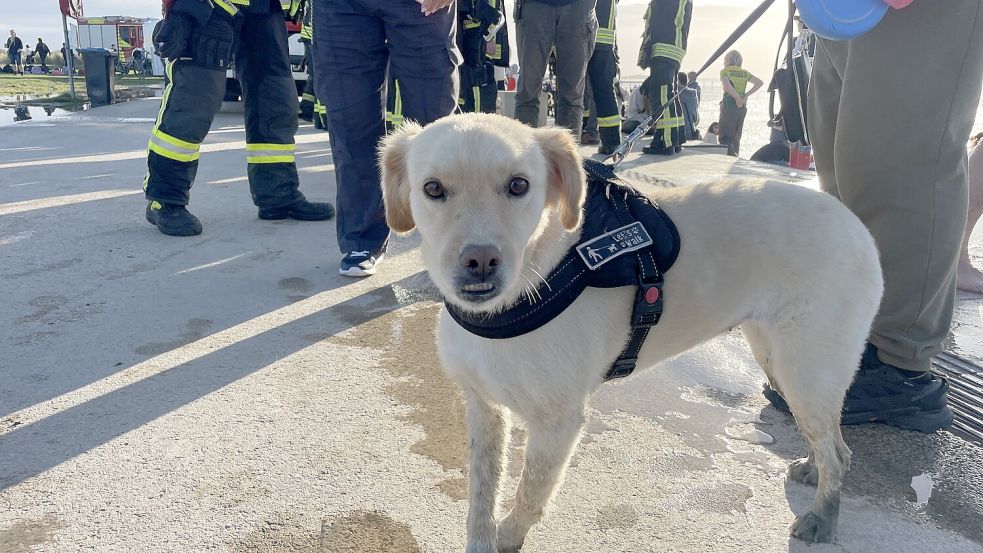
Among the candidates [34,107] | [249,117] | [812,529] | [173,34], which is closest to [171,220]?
[249,117]

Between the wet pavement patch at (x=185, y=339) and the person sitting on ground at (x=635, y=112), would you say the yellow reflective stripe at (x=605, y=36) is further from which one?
the wet pavement patch at (x=185, y=339)

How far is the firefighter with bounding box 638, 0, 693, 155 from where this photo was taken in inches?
318

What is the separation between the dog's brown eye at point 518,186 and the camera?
5.90 feet

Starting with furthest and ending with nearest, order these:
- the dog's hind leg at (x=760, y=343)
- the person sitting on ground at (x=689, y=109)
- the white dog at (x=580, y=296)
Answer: the person sitting on ground at (x=689, y=109)
the dog's hind leg at (x=760, y=343)
the white dog at (x=580, y=296)

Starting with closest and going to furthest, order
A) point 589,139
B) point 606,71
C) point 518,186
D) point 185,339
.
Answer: point 518,186, point 185,339, point 606,71, point 589,139

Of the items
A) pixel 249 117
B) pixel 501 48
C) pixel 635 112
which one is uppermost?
pixel 501 48

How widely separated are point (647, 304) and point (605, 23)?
6.24m

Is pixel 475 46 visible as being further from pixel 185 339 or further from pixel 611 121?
pixel 185 339

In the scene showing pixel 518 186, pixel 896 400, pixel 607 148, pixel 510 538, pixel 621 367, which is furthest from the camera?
pixel 607 148

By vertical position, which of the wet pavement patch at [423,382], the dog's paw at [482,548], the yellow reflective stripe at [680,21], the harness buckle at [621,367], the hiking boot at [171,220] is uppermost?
the yellow reflective stripe at [680,21]

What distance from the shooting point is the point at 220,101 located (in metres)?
4.57

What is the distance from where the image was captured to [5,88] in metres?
20.5

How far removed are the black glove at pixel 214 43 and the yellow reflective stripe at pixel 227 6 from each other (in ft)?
0.15

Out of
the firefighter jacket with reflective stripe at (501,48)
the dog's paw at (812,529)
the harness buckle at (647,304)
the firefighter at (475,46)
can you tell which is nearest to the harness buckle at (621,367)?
the harness buckle at (647,304)
